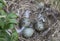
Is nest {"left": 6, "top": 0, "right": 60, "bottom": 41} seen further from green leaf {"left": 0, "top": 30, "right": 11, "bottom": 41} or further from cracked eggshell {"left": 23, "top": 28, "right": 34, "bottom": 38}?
green leaf {"left": 0, "top": 30, "right": 11, "bottom": 41}

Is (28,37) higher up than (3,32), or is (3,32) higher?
(3,32)

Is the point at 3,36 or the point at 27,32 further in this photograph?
the point at 27,32

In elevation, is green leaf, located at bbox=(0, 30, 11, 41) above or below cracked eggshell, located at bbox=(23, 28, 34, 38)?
above

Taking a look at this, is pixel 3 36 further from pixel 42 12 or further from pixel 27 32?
pixel 42 12

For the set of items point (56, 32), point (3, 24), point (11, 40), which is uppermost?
point (3, 24)

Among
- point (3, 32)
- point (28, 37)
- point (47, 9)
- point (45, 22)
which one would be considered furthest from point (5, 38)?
point (47, 9)

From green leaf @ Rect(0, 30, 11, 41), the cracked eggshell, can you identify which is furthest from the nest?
green leaf @ Rect(0, 30, 11, 41)

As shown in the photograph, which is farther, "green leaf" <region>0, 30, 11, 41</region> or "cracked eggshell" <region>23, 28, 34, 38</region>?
"cracked eggshell" <region>23, 28, 34, 38</region>

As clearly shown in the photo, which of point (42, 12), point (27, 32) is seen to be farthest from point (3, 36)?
point (42, 12)

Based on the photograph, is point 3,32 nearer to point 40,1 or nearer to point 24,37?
point 24,37
